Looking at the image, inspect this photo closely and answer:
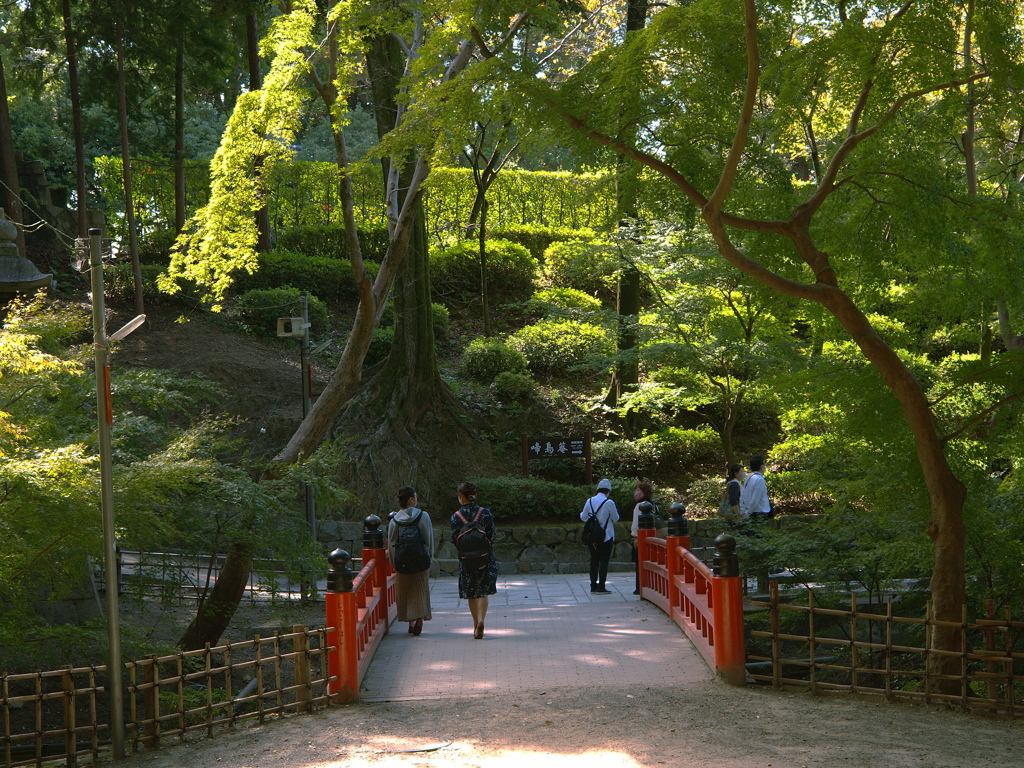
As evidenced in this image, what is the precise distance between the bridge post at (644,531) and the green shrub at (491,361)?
8946 mm

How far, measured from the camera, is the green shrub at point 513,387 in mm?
18922

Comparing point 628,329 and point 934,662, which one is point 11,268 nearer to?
point 934,662

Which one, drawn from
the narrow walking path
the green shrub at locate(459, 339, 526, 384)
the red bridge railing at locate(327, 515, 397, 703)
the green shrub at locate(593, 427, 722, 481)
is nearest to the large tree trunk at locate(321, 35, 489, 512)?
the green shrub at locate(459, 339, 526, 384)

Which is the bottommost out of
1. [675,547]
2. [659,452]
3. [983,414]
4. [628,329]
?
[675,547]

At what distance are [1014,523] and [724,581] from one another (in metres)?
2.45

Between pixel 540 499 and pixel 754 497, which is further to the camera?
pixel 540 499

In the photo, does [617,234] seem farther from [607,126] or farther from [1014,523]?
[1014,523]

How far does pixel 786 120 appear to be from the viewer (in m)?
7.93

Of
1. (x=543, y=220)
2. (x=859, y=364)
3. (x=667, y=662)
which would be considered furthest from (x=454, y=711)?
(x=543, y=220)

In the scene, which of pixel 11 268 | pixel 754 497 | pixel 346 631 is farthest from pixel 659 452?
pixel 11 268

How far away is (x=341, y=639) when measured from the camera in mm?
7016

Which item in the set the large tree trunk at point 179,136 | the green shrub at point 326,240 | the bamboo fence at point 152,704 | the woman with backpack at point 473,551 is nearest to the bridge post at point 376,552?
the woman with backpack at point 473,551

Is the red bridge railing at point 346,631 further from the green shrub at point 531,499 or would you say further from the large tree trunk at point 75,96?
the large tree trunk at point 75,96

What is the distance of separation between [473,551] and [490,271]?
15708 mm
